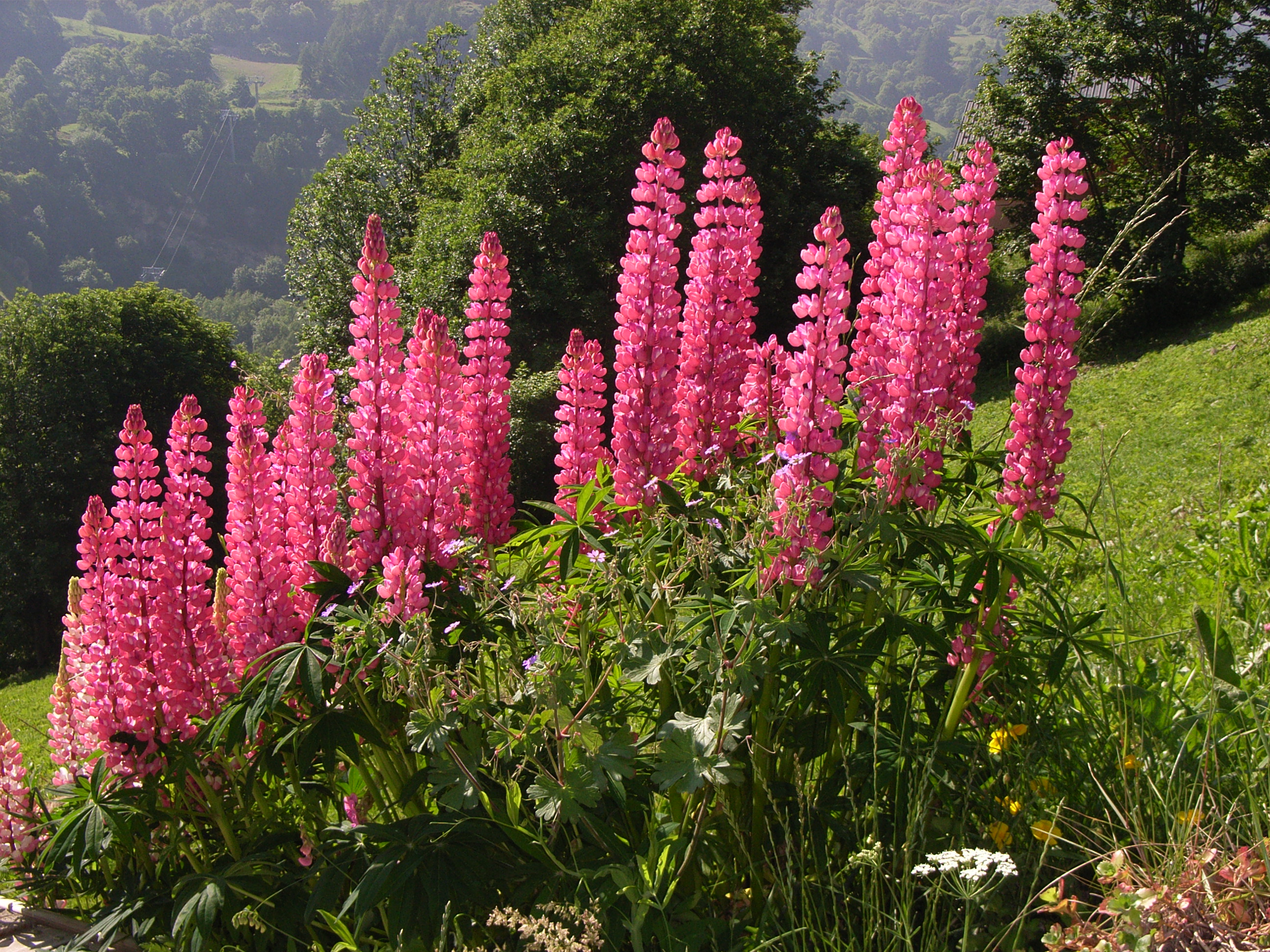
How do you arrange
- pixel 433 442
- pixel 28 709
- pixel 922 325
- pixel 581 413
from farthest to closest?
pixel 28 709
pixel 581 413
pixel 433 442
pixel 922 325

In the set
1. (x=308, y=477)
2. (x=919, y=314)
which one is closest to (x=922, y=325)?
(x=919, y=314)

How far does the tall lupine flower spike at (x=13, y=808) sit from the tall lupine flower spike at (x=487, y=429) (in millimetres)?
1409

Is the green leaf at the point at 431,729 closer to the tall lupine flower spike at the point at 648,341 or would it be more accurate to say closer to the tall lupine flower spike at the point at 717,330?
the tall lupine flower spike at the point at 648,341

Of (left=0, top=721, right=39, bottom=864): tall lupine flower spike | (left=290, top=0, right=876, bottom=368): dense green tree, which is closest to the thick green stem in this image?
(left=0, top=721, right=39, bottom=864): tall lupine flower spike

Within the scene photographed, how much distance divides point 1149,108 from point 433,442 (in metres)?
26.6

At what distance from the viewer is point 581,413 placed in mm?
2754

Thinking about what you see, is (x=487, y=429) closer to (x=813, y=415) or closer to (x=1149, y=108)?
(x=813, y=415)

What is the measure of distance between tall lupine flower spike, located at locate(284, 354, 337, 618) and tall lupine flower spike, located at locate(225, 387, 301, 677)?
0.04 metres

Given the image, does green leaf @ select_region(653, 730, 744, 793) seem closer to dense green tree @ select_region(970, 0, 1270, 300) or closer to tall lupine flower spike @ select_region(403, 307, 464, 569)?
tall lupine flower spike @ select_region(403, 307, 464, 569)

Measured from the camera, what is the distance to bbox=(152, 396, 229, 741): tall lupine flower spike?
213cm

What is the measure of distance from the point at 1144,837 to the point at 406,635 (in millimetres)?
1545

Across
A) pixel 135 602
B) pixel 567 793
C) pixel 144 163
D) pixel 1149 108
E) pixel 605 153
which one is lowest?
pixel 567 793

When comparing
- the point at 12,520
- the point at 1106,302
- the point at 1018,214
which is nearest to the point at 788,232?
the point at 1018,214

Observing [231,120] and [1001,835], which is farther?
[231,120]
